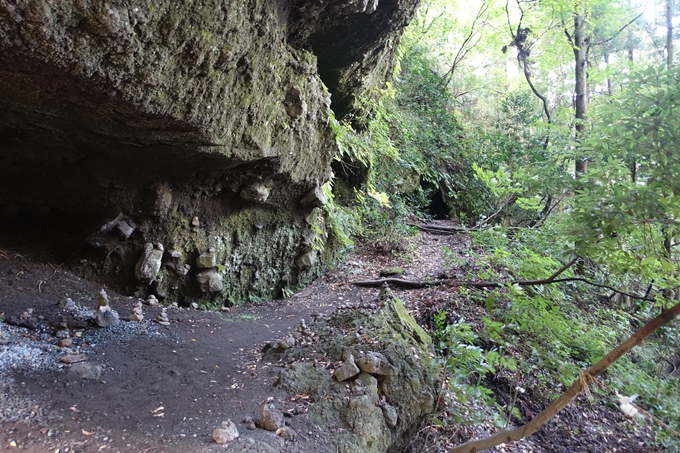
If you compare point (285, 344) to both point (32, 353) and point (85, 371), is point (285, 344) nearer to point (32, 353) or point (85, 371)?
point (85, 371)

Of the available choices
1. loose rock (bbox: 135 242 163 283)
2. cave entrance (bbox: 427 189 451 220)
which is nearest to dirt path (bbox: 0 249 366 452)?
loose rock (bbox: 135 242 163 283)

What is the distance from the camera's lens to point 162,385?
10.3 ft

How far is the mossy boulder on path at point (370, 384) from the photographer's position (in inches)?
111

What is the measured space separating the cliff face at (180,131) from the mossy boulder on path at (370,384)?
8.31ft

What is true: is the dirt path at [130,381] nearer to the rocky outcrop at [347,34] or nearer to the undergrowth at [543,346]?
the undergrowth at [543,346]

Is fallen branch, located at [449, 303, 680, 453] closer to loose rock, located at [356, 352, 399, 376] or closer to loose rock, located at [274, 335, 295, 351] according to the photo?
loose rock, located at [356, 352, 399, 376]

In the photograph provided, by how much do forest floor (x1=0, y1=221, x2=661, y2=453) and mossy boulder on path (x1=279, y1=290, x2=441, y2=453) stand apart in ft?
0.61

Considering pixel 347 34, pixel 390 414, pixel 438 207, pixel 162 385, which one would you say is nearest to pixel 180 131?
pixel 162 385

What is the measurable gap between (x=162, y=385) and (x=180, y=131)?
2393 mm

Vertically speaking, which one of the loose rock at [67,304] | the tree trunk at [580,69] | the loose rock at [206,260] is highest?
the tree trunk at [580,69]

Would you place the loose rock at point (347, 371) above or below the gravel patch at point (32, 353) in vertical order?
below

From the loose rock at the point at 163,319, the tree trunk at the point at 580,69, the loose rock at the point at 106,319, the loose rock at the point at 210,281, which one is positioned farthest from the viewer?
the tree trunk at the point at 580,69

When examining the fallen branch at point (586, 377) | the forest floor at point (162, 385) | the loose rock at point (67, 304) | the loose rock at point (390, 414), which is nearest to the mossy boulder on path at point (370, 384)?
the loose rock at point (390, 414)

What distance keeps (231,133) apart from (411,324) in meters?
3.04
